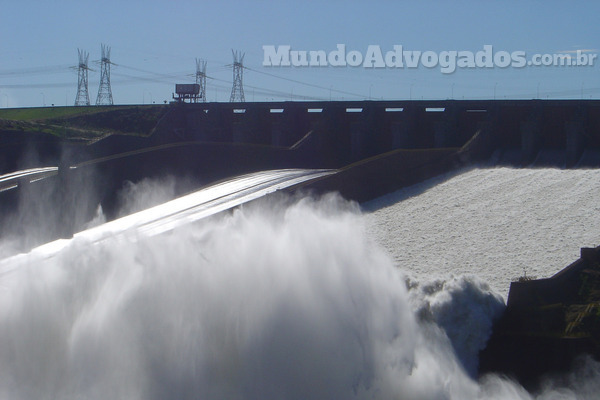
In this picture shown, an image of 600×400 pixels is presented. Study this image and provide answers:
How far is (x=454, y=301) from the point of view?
1407 cm

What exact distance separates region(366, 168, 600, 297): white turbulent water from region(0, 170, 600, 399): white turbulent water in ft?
10.1

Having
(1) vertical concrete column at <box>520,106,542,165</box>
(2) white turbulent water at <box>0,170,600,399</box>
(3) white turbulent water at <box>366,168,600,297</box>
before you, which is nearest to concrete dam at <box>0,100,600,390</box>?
(1) vertical concrete column at <box>520,106,542,165</box>

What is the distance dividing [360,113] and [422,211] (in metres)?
13.6

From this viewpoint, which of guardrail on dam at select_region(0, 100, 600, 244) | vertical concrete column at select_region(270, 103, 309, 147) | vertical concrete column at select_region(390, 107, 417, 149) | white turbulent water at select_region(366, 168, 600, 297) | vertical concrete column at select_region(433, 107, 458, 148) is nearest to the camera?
white turbulent water at select_region(366, 168, 600, 297)

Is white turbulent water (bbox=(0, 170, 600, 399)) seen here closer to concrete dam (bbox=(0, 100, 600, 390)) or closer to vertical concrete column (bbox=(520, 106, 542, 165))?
concrete dam (bbox=(0, 100, 600, 390))

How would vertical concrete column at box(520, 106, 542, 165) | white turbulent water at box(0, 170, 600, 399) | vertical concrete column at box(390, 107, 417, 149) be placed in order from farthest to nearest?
1. vertical concrete column at box(390, 107, 417, 149)
2. vertical concrete column at box(520, 106, 542, 165)
3. white turbulent water at box(0, 170, 600, 399)

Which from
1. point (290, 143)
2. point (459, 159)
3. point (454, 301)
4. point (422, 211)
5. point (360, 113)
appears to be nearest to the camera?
point (454, 301)

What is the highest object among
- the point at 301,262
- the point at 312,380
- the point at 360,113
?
the point at 360,113

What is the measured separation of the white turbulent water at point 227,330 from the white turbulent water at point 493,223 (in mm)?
3064

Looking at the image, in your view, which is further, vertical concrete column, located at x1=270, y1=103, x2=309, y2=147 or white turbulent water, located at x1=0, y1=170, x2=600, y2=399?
vertical concrete column, located at x1=270, y1=103, x2=309, y2=147

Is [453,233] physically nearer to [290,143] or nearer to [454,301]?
[454,301]

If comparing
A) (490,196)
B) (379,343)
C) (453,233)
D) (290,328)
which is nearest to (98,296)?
(290,328)

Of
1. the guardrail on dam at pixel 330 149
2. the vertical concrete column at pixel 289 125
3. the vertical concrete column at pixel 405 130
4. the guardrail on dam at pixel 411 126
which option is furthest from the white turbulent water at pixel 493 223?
the vertical concrete column at pixel 289 125

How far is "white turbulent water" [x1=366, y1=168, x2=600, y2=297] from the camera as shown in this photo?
52.6 ft
